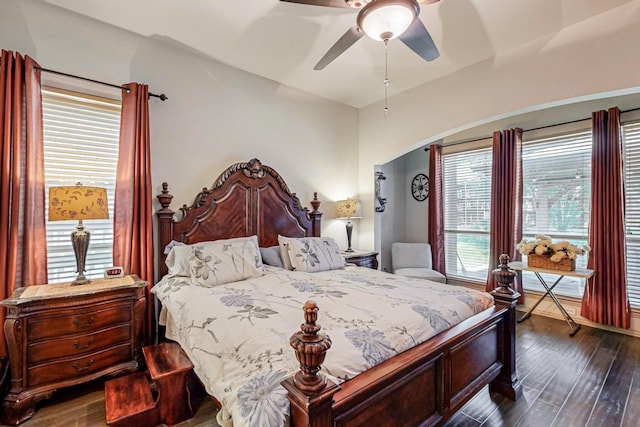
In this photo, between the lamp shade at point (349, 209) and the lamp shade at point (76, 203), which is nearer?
the lamp shade at point (76, 203)

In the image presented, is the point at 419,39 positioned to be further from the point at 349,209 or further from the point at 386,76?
the point at 349,209

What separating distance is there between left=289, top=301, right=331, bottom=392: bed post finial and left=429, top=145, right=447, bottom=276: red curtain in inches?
172

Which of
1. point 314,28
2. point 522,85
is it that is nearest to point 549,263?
point 522,85

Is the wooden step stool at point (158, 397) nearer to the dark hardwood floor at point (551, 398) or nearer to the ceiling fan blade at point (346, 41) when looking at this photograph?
the dark hardwood floor at point (551, 398)

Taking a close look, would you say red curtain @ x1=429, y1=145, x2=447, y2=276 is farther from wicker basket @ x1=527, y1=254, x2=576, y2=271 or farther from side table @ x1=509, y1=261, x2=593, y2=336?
wicker basket @ x1=527, y1=254, x2=576, y2=271

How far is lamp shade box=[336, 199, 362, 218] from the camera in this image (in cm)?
422

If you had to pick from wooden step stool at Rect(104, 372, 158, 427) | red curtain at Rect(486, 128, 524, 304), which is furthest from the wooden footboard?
red curtain at Rect(486, 128, 524, 304)

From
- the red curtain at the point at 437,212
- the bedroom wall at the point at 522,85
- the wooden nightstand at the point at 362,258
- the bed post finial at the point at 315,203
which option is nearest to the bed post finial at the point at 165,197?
the bed post finial at the point at 315,203

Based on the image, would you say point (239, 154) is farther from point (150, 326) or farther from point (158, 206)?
point (150, 326)

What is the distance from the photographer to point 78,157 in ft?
8.64

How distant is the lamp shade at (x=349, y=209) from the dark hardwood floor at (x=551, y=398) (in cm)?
232

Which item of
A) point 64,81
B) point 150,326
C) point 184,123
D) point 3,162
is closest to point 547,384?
point 150,326

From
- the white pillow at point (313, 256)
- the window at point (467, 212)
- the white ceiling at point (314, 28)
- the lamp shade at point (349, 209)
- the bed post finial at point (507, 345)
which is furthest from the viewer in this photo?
the window at point (467, 212)

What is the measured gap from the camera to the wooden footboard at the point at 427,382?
105 centimetres
